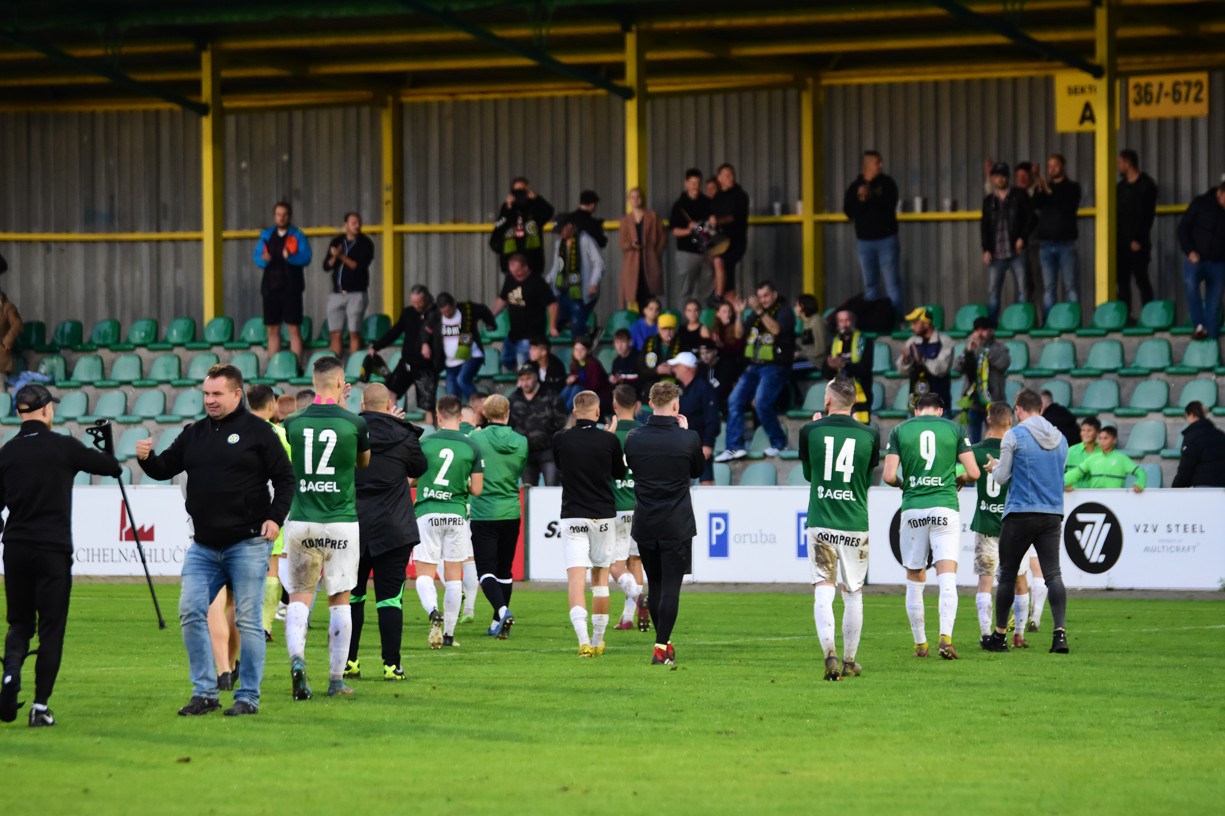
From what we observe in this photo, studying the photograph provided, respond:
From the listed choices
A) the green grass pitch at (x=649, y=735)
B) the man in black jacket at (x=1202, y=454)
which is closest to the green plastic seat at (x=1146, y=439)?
the man in black jacket at (x=1202, y=454)

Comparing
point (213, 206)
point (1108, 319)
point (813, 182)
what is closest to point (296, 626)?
point (1108, 319)

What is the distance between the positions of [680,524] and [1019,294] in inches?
583

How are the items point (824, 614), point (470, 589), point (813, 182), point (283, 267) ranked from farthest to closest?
point (813, 182), point (283, 267), point (470, 589), point (824, 614)

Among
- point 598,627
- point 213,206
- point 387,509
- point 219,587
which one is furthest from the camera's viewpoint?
point 213,206

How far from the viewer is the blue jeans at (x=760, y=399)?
2577 centimetres

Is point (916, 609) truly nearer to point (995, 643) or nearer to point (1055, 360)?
point (995, 643)

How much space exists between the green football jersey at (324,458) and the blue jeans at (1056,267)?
17.0 meters

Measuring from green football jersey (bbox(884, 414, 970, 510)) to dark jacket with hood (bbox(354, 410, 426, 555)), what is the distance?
389 centimetres

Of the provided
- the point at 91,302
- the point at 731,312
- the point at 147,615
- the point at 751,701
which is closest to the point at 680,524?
the point at 751,701

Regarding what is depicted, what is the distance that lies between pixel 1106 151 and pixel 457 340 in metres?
9.31

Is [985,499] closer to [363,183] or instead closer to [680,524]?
[680,524]

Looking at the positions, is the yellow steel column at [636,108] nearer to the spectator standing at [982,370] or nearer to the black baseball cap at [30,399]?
the spectator standing at [982,370]

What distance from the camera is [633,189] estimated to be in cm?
2844

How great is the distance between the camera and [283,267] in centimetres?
2992
